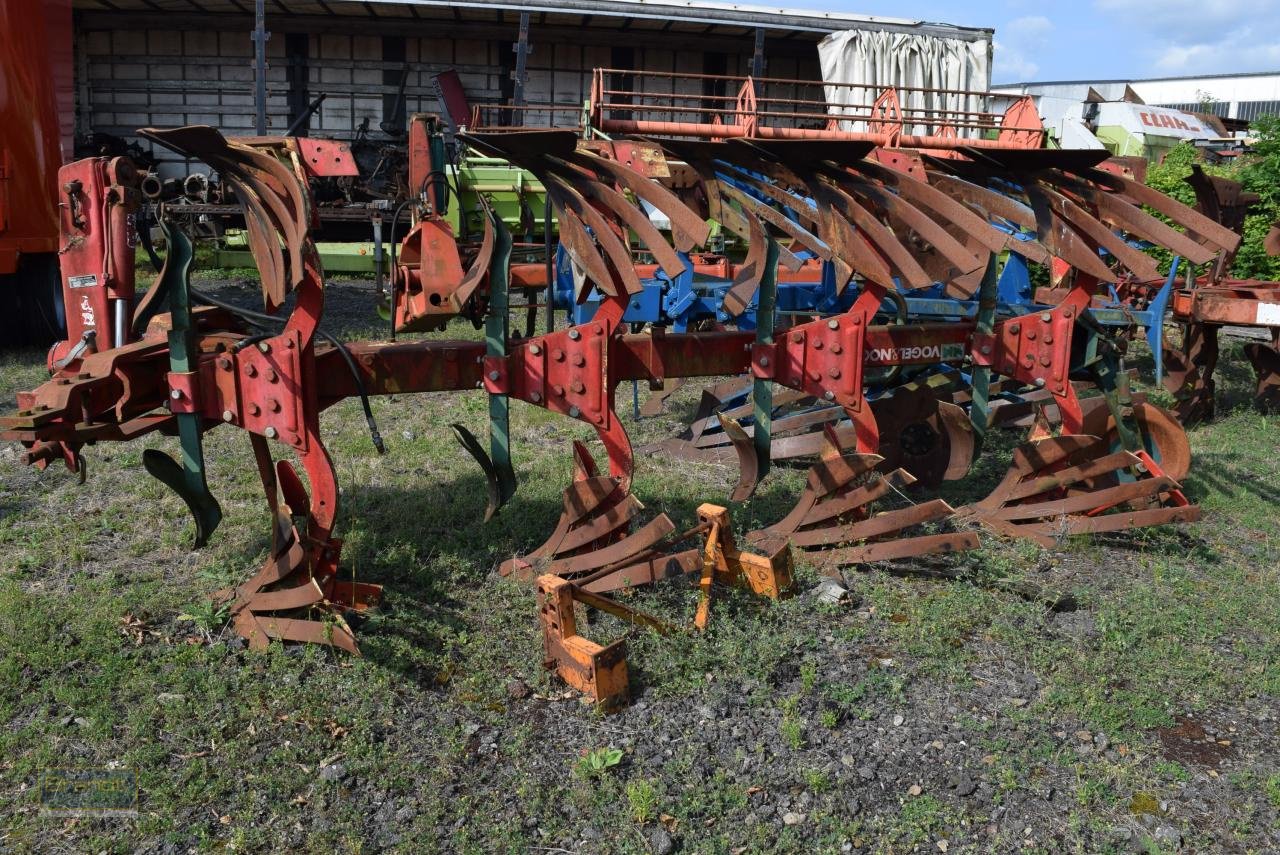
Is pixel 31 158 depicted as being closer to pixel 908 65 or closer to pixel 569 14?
pixel 569 14

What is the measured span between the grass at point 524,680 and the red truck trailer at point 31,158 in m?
3.68

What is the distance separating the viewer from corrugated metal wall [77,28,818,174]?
16.4 meters

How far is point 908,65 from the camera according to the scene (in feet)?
49.2

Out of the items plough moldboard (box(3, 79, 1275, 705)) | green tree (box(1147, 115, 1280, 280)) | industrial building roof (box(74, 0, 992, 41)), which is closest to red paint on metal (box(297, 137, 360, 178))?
plough moldboard (box(3, 79, 1275, 705))

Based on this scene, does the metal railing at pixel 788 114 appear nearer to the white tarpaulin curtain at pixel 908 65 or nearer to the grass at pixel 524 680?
the white tarpaulin curtain at pixel 908 65

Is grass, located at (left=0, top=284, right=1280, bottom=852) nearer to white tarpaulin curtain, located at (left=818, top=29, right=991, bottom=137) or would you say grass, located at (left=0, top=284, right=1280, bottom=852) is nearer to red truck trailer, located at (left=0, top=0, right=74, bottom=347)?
red truck trailer, located at (left=0, top=0, right=74, bottom=347)

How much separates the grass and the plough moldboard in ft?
0.67

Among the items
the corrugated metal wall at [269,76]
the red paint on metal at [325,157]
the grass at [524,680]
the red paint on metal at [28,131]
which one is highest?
the corrugated metal wall at [269,76]

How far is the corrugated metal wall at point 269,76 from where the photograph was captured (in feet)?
53.7

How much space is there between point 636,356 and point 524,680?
1.45m

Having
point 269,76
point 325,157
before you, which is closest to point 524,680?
point 325,157

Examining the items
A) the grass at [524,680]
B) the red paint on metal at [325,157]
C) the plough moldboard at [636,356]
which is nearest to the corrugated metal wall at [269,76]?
the plough moldboard at [636,356]

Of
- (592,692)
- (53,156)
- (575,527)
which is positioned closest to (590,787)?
(592,692)

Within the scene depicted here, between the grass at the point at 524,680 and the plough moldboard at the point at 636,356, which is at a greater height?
the plough moldboard at the point at 636,356
